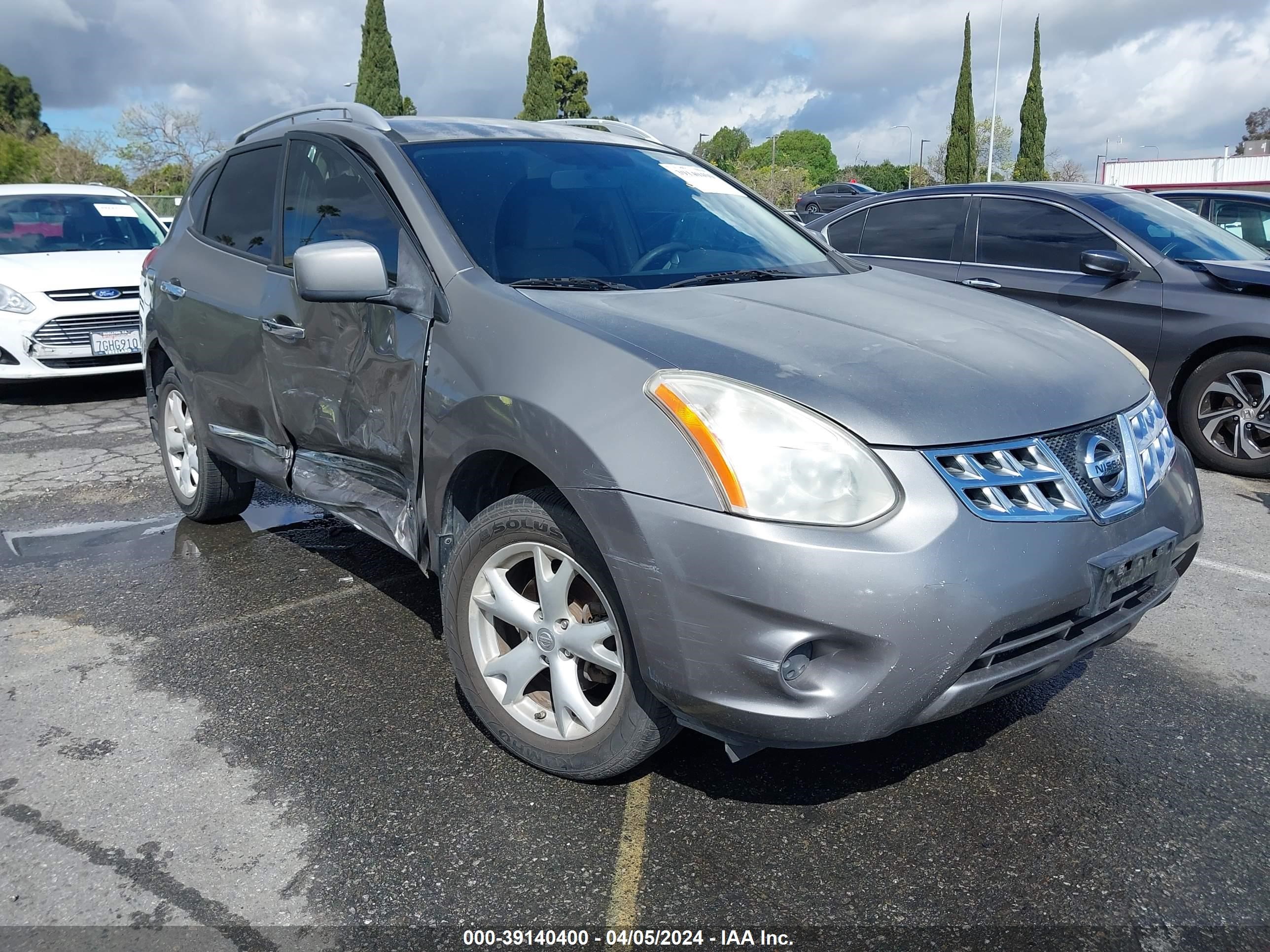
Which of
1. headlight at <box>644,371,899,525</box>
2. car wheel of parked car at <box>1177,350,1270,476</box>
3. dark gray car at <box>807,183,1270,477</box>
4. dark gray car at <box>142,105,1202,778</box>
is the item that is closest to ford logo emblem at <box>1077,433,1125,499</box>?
dark gray car at <box>142,105,1202,778</box>

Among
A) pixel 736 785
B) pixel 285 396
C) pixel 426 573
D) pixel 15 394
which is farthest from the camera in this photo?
pixel 15 394

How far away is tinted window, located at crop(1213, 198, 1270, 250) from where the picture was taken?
8766 millimetres

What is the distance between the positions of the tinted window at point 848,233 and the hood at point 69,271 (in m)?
5.28

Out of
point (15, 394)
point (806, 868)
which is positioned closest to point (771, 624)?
point (806, 868)

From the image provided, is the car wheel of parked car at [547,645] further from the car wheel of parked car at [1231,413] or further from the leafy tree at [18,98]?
the leafy tree at [18,98]

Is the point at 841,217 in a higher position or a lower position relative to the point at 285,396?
higher

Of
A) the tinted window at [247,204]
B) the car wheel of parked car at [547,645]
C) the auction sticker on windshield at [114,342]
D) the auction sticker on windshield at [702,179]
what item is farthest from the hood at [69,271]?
the car wheel of parked car at [547,645]

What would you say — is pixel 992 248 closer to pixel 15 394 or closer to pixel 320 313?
pixel 320 313

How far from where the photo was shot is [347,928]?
2.22 metres

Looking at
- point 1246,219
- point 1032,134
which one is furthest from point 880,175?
point 1246,219

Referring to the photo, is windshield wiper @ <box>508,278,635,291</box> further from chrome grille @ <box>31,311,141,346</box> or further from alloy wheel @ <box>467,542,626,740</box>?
chrome grille @ <box>31,311,141,346</box>

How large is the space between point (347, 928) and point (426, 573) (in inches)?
46.0

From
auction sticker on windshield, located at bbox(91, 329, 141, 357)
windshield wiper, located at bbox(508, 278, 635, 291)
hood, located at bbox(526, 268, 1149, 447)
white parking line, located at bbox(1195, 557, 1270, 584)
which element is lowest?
white parking line, located at bbox(1195, 557, 1270, 584)

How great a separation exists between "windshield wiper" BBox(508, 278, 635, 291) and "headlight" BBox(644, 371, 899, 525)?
0.79m
